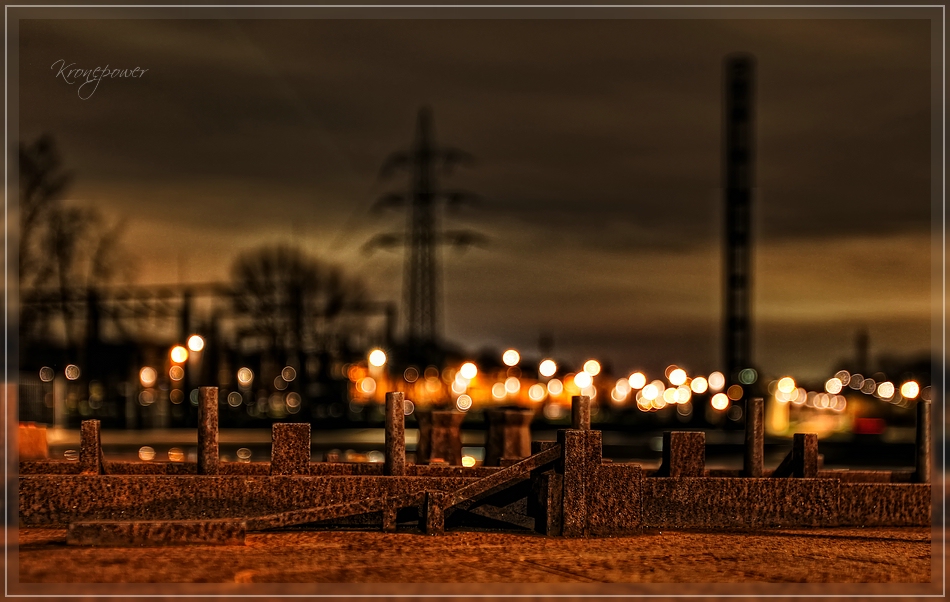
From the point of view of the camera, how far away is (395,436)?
13688mm

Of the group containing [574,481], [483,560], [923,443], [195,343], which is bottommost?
[483,560]

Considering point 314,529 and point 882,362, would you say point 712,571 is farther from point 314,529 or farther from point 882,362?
point 882,362

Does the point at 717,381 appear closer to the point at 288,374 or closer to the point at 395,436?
the point at 288,374

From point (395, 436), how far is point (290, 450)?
51.2 inches

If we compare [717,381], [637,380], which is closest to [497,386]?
[637,380]

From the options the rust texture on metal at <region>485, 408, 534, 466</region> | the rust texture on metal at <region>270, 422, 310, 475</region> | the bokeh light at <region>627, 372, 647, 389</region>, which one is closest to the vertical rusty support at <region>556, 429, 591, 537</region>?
the rust texture on metal at <region>270, 422, 310, 475</region>

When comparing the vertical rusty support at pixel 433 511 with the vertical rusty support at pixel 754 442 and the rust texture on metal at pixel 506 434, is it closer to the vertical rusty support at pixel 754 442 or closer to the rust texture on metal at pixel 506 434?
the vertical rusty support at pixel 754 442

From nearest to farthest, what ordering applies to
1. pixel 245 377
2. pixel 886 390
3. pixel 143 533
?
1. pixel 143 533
2. pixel 886 390
3. pixel 245 377

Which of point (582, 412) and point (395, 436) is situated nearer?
point (395, 436)

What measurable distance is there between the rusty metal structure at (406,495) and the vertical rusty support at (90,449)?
2cm

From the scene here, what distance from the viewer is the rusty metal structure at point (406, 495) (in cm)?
1234

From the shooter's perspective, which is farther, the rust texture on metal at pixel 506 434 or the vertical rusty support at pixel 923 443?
the rust texture on metal at pixel 506 434

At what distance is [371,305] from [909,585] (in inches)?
2756

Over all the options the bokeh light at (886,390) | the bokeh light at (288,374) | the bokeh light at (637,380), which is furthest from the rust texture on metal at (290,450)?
the bokeh light at (886,390)
